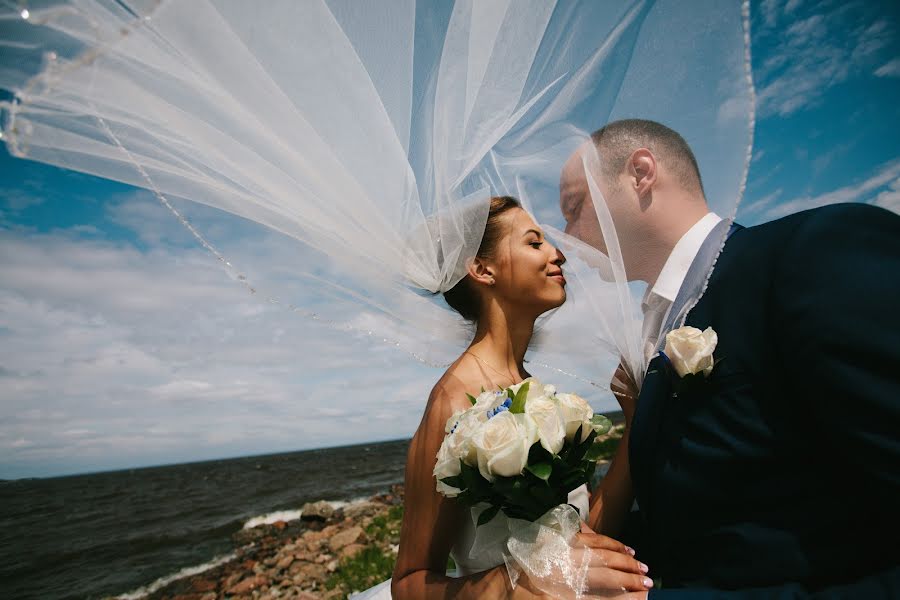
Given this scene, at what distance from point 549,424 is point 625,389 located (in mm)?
983

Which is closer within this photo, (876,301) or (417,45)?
(876,301)

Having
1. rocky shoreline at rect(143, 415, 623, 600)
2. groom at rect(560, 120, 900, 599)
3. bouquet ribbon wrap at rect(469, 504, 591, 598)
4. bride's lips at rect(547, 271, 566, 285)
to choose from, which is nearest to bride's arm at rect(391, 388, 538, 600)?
bouquet ribbon wrap at rect(469, 504, 591, 598)

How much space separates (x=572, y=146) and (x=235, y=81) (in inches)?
50.3

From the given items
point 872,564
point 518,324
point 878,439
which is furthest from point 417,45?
point 872,564

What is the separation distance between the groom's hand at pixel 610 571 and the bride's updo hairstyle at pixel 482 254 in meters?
1.52

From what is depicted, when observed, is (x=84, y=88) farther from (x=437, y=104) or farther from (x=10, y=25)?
(x=437, y=104)

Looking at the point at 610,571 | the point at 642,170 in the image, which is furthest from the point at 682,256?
the point at 610,571

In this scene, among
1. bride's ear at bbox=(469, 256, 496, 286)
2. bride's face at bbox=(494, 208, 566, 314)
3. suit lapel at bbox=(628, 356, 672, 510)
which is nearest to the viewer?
suit lapel at bbox=(628, 356, 672, 510)

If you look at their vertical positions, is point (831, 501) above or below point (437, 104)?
below

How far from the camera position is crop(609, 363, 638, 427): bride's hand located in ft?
7.75

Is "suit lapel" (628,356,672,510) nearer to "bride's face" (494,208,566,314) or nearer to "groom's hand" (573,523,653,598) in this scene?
"groom's hand" (573,523,653,598)

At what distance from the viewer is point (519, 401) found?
5.62ft

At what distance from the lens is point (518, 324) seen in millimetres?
2920

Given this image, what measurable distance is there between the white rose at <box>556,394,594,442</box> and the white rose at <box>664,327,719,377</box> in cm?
36
